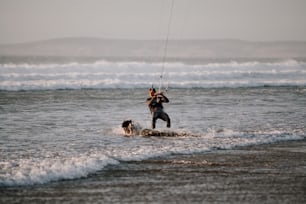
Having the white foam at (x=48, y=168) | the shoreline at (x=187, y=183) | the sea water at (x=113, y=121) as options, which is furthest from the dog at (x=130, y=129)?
the white foam at (x=48, y=168)

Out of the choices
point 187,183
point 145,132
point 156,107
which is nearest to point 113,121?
point 156,107

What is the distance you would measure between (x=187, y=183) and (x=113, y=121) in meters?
9.92

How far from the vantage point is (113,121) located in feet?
68.6

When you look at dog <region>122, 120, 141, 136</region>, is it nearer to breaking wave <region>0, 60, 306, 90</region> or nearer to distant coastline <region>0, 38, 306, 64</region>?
breaking wave <region>0, 60, 306, 90</region>

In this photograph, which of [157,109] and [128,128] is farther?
[157,109]

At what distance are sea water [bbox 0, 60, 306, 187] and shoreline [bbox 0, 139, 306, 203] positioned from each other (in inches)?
21.3

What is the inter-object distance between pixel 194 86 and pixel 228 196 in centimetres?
3008

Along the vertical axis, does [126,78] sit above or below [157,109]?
above

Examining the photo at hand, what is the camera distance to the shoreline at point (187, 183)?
33.5 ft

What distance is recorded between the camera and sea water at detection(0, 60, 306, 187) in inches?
516

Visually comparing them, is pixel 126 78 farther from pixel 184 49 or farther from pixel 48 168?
pixel 184 49

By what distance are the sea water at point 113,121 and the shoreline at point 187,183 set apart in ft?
1.78

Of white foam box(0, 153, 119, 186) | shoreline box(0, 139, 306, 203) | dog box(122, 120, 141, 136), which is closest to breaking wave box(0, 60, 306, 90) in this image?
dog box(122, 120, 141, 136)

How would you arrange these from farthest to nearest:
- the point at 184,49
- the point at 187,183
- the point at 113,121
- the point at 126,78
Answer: the point at 184,49 < the point at 126,78 < the point at 113,121 < the point at 187,183
